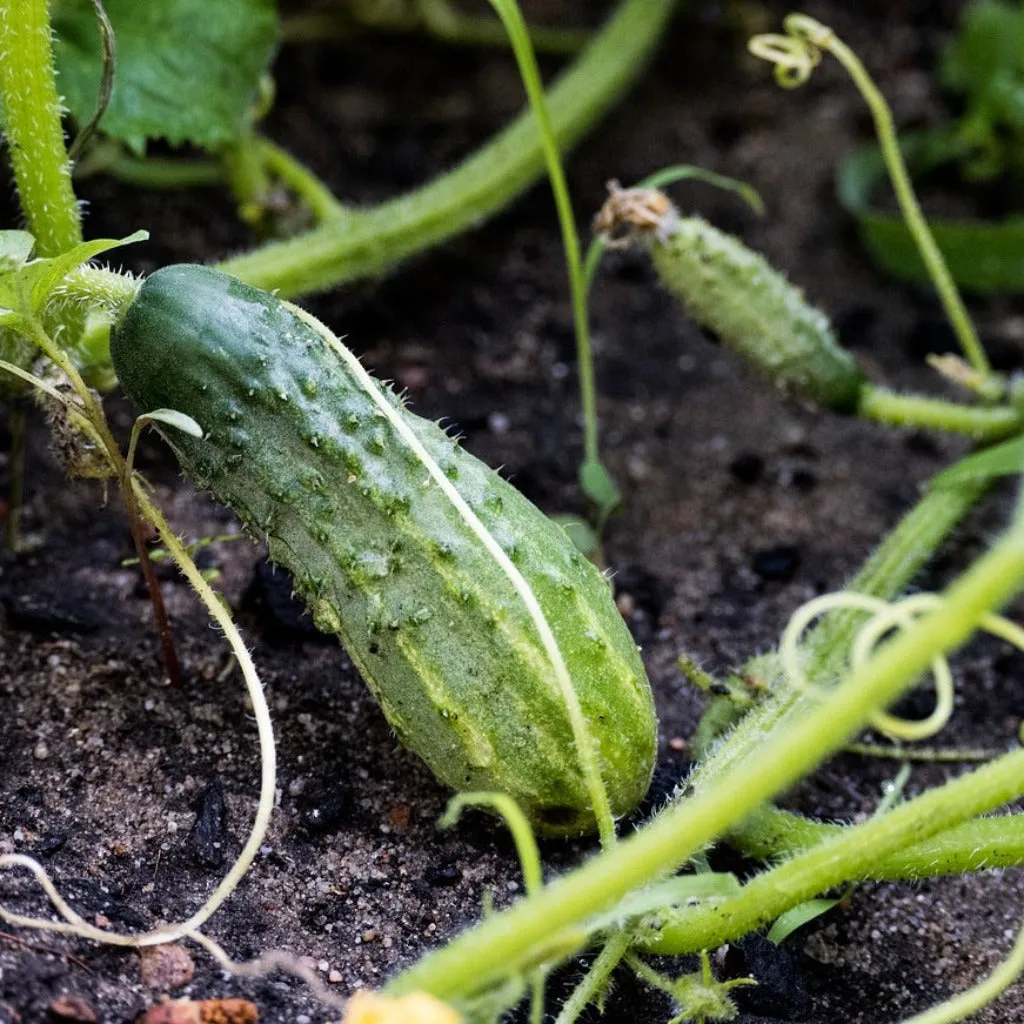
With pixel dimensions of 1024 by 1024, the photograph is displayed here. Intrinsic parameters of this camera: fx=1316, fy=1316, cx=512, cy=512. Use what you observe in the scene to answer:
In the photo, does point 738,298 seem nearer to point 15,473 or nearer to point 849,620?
point 849,620

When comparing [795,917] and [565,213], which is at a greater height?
[565,213]

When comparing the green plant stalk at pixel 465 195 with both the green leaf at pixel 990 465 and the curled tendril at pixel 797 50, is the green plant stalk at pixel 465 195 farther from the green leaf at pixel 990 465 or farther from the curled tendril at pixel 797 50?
the green leaf at pixel 990 465

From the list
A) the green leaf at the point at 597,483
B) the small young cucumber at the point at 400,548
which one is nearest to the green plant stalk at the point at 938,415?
the green leaf at the point at 597,483

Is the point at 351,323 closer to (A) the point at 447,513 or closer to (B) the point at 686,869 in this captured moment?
(A) the point at 447,513

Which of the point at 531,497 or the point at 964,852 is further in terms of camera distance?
the point at 531,497

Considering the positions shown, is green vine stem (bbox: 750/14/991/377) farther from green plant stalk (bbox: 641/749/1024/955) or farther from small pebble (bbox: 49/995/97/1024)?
small pebble (bbox: 49/995/97/1024)

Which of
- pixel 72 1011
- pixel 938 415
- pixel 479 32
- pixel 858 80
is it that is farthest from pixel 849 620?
pixel 479 32

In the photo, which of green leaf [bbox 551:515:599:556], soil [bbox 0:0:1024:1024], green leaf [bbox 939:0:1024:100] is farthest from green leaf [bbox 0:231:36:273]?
green leaf [bbox 939:0:1024:100]
